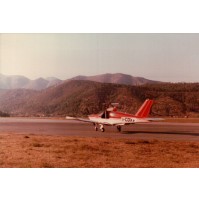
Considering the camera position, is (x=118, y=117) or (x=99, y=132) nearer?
(x=118, y=117)

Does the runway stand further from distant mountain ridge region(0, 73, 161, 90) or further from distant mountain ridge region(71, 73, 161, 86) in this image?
distant mountain ridge region(71, 73, 161, 86)

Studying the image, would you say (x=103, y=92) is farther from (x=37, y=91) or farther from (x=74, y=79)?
(x=37, y=91)

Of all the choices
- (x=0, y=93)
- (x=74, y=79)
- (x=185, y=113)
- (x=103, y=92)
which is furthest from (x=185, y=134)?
A: (x=0, y=93)

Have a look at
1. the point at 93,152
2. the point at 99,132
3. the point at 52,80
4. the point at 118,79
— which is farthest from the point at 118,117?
the point at 52,80

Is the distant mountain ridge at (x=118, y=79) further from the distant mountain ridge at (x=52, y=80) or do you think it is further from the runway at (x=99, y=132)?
the runway at (x=99, y=132)

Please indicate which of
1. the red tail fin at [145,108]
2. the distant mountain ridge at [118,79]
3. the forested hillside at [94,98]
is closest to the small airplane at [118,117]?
the red tail fin at [145,108]

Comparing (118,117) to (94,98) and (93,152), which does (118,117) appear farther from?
(93,152)
